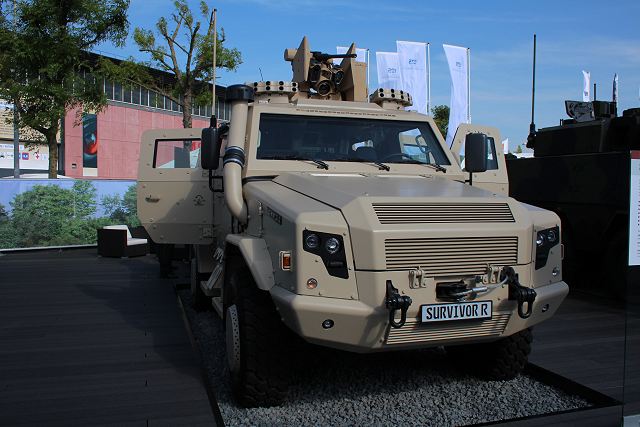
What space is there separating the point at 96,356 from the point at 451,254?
3.30 meters

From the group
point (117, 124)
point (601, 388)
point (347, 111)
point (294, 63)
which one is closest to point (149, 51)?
point (294, 63)

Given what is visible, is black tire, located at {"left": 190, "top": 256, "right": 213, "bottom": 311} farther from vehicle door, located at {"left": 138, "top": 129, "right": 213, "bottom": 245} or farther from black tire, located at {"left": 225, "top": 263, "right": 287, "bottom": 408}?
black tire, located at {"left": 225, "top": 263, "right": 287, "bottom": 408}

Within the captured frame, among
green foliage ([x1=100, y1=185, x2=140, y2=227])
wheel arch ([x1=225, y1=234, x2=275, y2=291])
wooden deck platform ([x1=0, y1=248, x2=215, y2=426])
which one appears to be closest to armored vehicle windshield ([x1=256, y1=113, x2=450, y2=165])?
wheel arch ([x1=225, y1=234, x2=275, y2=291])

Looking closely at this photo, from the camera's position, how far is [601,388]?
455cm

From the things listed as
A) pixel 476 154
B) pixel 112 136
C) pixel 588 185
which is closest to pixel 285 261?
pixel 476 154

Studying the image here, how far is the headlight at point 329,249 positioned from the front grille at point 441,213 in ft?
0.99

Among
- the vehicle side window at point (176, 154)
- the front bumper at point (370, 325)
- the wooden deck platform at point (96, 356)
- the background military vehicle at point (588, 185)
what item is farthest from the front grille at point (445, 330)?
the background military vehicle at point (588, 185)

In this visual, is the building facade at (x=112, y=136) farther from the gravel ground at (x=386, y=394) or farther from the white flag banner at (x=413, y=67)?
the gravel ground at (x=386, y=394)

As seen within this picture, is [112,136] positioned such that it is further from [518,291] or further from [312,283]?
[518,291]

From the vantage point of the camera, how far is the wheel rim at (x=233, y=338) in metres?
4.04

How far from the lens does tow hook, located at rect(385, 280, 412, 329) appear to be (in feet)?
11.1

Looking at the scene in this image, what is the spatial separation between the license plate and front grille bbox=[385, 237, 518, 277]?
0.61 feet

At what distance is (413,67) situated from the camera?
21.1 m

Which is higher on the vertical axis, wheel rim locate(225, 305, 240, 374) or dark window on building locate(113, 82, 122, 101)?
dark window on building locate(113, 82, 122, 101)
